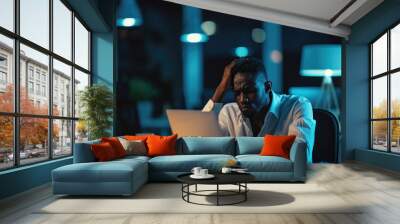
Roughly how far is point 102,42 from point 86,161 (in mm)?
4120

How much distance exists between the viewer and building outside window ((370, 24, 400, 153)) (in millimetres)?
8055

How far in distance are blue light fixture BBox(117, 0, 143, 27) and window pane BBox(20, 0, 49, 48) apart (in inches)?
109

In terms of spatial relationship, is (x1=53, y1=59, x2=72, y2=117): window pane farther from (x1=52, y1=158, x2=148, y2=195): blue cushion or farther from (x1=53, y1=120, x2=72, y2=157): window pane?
(x1=52, y1=158, x2=148, y2=195): blue cushion

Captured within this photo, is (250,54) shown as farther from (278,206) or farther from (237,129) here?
(278,206)

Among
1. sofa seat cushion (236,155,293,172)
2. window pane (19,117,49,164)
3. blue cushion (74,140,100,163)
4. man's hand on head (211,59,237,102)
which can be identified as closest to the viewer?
window pane (19,117,49,164)

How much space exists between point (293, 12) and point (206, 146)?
3908 millimetres

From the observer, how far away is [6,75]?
5.06m

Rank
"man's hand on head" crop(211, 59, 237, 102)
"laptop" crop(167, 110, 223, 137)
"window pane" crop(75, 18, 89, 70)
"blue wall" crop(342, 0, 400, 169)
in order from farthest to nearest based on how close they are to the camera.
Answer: "blue wall" crop(342, 0, 400, 169), "man's hand on head" crop(211, 59, 237, 102), "laptop" crop(167, 110, 223, 137), "window pane" crop(75, 18, 89, 70)

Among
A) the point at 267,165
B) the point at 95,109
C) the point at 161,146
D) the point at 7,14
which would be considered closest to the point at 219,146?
the point at 161,146

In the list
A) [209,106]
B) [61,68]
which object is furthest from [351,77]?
[61,68]

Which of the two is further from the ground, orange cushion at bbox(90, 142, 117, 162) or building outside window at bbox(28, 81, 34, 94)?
building outside window at bbox(28, 81, 34, 94)

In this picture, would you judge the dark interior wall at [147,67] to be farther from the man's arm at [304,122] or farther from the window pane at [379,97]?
the window pane at [379,97]

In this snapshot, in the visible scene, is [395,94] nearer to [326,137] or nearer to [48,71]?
[326,137]

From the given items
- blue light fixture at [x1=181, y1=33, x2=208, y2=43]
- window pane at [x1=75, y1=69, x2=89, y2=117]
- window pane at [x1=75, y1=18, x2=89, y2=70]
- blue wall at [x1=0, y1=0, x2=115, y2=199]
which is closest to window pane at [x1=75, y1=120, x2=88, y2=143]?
window pane at [x1=75, y1=69, x2=89, y2=117]
